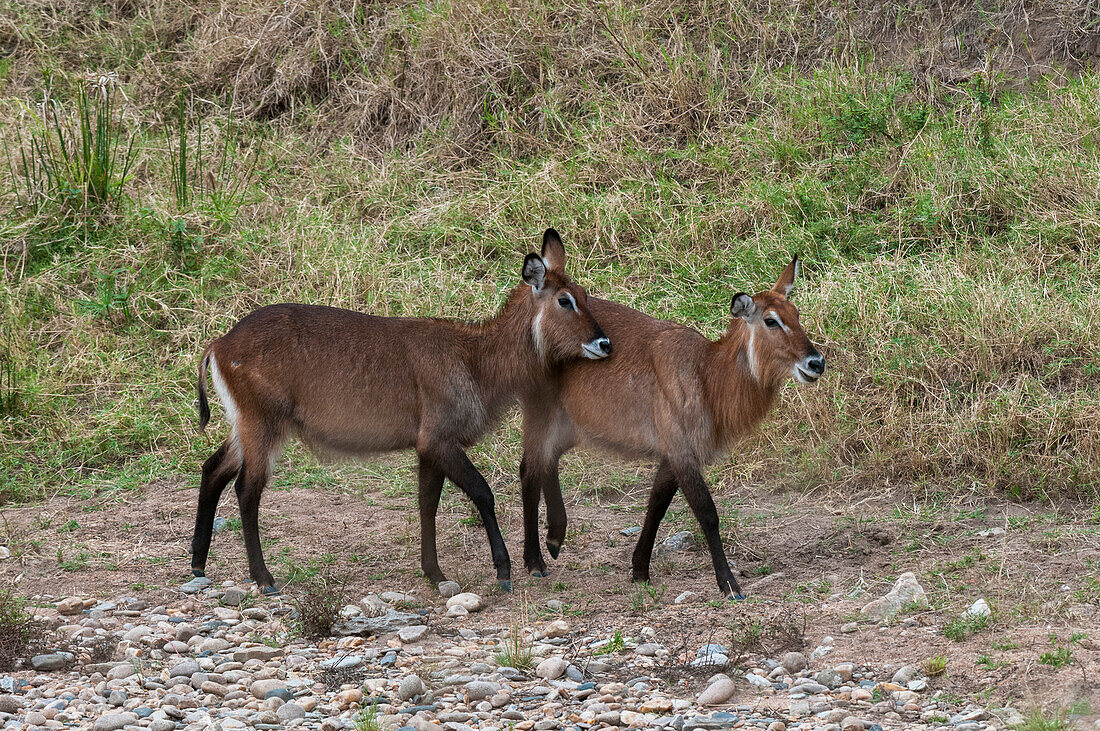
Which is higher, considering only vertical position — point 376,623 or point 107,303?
point 107,303

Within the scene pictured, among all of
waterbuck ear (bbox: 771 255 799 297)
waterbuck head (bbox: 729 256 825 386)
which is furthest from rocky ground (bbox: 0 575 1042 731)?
waterbuck ear (bbox: 771 255 799 297)

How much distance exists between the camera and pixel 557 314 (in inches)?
212

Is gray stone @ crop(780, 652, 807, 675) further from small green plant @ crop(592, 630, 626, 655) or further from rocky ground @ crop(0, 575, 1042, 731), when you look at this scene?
small green plant @ crop(592, 630, 626, 655)

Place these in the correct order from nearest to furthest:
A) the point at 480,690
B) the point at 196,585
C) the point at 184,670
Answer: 1. the point at 480,690
2. the point at 184,670
3. the point at 196,585

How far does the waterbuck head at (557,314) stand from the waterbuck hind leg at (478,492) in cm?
63

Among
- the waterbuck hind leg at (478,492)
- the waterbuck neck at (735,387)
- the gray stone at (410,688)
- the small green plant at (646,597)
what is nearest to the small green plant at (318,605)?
the waterbuck hind leg at (478,492)

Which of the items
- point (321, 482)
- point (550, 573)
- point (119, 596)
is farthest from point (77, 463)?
point (550, 573)

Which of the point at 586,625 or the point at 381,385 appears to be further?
the point at 381,385

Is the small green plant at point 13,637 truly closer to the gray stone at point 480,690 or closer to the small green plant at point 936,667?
the gray stone at point 480,690

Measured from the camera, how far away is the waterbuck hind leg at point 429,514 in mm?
5238

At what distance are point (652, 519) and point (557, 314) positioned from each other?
3.26 ft

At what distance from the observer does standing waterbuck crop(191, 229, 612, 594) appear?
5215mm

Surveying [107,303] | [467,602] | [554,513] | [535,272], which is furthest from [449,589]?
[107,303]

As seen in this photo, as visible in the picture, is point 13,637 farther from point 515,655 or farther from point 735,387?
point 735,387
